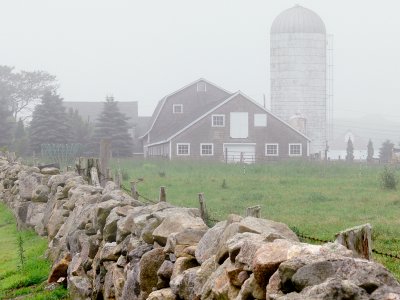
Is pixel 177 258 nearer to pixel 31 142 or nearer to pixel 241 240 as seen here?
pixel 241 240

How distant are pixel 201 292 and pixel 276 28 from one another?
70.9 m

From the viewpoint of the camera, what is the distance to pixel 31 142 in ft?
188

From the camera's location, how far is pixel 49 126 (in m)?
58.1

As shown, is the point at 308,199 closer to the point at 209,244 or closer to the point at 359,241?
the point at 209,244

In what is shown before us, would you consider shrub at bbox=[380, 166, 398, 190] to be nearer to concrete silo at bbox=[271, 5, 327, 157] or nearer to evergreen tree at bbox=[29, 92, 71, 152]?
evergreen tree at bbox=[29, 92, 71, 152]

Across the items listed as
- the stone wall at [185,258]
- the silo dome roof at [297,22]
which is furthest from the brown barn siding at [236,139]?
the stone wall at [185,258]

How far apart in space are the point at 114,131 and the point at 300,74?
23312 mm

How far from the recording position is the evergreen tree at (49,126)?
57144 millimetres

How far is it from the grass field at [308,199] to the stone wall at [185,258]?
2.86m

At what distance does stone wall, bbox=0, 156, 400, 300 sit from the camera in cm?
428

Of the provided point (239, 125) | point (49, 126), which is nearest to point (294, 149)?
point (239, 125)

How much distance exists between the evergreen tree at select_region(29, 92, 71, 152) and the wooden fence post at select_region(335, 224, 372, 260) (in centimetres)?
5320

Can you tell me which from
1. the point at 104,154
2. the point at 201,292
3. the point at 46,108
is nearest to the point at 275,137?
the point at 46,108

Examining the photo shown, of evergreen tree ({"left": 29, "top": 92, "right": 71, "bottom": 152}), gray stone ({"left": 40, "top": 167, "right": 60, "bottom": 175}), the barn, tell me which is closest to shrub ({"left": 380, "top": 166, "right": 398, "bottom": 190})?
gray stone ({"left": 40, "top": 167, "right": 60, "bottom": 175})
